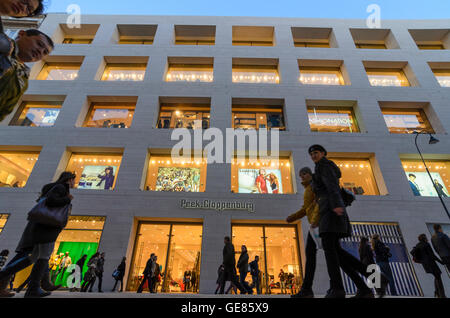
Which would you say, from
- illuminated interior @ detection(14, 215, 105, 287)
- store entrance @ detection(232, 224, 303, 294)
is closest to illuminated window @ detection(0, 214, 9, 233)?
illuminated interior @ detection(14, 215, 105, 287)

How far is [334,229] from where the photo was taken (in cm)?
340

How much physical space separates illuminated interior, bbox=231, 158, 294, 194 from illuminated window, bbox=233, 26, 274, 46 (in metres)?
11.6

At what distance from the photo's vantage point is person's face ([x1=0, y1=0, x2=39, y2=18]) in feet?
8.12

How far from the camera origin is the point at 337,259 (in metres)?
3.45

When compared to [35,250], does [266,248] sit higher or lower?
higher

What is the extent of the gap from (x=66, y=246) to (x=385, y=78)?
24.0m

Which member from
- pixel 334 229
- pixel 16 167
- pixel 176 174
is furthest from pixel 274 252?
pixel 16 167

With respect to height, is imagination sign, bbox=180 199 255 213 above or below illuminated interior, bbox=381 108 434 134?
below

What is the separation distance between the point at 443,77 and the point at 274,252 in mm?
18781

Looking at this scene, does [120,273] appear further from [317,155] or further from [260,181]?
[317,155]

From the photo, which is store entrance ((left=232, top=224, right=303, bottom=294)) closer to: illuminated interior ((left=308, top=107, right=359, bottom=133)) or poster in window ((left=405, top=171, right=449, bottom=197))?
illuminated interior ((left=308, top=107, right=359, bottom=133))

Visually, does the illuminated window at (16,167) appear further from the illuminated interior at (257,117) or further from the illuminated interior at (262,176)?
the illuminated interior at (257,117)
